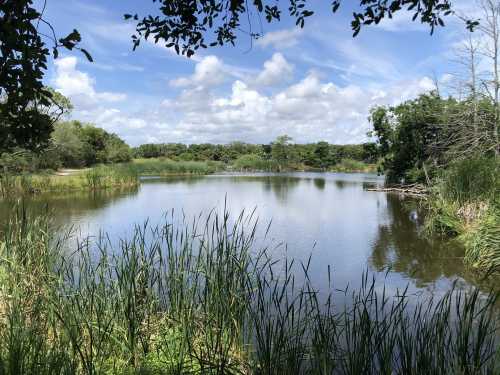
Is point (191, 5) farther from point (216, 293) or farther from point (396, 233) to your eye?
→ point (396, 233)

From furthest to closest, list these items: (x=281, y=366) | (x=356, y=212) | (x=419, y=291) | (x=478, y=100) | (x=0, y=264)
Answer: (x=356, y=212)
(x=478, y=100)
(x=419, y=291)
(x=0, y=264)
(x=281, y=366)

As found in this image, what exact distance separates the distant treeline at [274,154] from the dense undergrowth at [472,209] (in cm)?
4868

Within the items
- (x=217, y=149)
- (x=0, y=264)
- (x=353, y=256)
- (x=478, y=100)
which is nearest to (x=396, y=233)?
(x=353, y=256)

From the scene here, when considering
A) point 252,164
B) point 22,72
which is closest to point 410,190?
point 22,72

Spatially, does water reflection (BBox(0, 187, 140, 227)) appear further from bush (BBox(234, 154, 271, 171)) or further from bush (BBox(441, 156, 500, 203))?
bush (BBox(234, 154, 271, 171))

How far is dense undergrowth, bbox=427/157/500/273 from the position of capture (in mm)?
6730

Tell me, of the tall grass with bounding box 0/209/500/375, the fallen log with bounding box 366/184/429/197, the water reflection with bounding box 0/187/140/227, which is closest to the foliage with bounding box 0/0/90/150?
the tall grass with bounding box 0/209/500/375

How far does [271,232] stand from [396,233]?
3400 mm

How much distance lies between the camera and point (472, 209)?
8.84m

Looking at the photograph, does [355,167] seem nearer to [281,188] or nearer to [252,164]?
[252,164]

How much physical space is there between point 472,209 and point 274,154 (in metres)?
56.4

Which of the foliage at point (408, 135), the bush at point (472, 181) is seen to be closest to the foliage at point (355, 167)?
the foliage at point (408, 135)

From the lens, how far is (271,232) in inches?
421

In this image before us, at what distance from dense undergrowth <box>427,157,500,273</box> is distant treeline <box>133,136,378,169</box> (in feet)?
160
